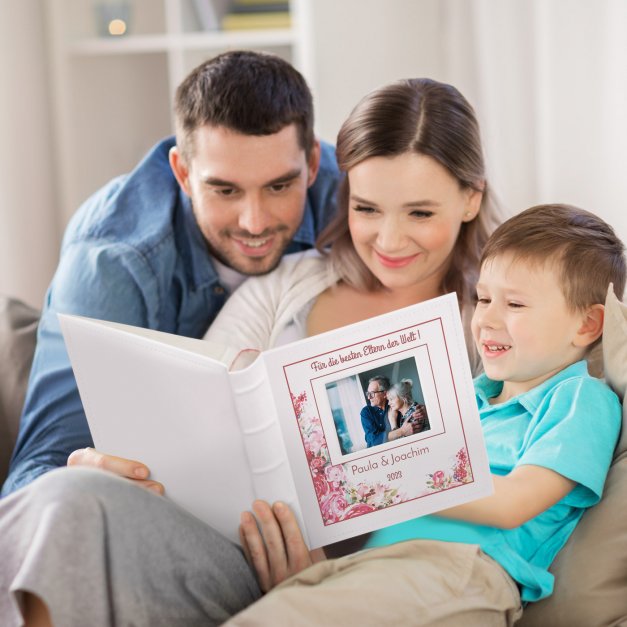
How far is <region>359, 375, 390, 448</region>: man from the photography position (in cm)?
116

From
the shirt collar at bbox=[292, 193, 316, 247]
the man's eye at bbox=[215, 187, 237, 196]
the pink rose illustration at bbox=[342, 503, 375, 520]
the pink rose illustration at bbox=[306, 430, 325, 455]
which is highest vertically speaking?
the man's eye at bbox=[215, 187, 237, 196]

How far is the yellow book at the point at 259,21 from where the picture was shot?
3.04 metres

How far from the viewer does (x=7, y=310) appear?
6.35 ft

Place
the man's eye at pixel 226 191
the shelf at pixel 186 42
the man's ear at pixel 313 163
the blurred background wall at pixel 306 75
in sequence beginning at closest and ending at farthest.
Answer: the man's eye at pixel 226 191 → the man's ear at pixel 313 163 → the blurred background wall at pixel 306 75 → the shelf at pixel 186 42

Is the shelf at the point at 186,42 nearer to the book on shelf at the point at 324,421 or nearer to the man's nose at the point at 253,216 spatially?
the man's nose at the point at 253,216

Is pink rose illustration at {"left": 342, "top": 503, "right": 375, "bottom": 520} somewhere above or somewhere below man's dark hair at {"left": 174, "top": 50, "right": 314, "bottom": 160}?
below

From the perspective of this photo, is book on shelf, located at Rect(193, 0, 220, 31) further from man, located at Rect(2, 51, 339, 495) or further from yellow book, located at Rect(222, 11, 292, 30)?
man, located at Rect(2, 51, 339, 495)

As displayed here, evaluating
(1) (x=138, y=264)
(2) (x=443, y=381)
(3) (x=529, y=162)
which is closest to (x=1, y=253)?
(1) (x=138, y=264)

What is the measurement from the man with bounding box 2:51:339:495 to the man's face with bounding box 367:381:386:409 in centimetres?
68

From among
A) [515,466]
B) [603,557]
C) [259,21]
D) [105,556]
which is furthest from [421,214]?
[259,21]

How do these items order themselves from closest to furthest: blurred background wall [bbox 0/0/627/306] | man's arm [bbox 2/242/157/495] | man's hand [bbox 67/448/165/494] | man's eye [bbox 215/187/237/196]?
1. man's hand [bbox 67/448/165/494]
2. man's arm [bbox 2/242/157/495]
3. man's eye [bbox 215/187/237/196]
4. blurred background wall [bbox 0/0/627/306]

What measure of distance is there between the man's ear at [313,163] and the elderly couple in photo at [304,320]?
16 millimetres

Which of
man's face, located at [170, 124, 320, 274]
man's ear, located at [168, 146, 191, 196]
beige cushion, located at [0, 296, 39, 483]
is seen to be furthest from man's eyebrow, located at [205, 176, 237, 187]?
beige cushion, located at [0, 296, 39, 483]

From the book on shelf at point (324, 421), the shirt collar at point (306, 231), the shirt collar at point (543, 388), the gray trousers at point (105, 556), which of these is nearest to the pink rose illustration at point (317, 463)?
the book on shelf at point (324, 421)
